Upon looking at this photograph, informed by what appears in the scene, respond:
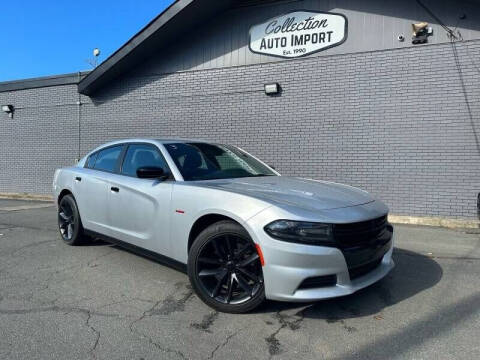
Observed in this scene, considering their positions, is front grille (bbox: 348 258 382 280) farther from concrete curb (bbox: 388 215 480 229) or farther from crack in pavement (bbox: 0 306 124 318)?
concrete curb (bbox: 388 215 480 229)

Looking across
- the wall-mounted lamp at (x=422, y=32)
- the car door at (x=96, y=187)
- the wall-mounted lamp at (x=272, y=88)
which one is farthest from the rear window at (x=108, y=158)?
the wall-mounted lamp at (x=422, y=32)

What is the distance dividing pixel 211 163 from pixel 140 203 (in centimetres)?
88

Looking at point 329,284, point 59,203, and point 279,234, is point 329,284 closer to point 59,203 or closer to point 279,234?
point 279,234

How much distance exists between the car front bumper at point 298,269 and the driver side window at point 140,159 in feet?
5.55

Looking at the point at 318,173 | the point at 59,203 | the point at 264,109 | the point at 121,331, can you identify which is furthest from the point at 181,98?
the point at 121,331

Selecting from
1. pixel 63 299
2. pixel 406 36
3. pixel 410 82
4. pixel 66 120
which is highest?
pixel 406 36

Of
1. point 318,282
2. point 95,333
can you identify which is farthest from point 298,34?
point 95,333

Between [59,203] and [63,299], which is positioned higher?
[59,203]

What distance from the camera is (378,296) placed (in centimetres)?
374

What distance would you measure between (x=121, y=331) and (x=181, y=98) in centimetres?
780

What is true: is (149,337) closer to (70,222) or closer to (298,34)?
(70,222)

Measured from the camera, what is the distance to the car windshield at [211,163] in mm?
4168

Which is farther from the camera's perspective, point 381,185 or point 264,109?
point 264,109

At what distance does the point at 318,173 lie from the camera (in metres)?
8.62
